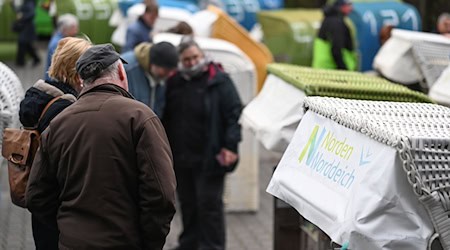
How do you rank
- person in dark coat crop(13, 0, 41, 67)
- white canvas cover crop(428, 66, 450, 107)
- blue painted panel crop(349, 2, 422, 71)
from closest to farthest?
white canvas cover crop(428, 66, 450, 107) → blue painted panel crop(349, 2, 422, 71) → person in dark coat crop(13, 0, 41, 67)

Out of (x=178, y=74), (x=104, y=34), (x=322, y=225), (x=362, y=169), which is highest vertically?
(x=362, y=169)

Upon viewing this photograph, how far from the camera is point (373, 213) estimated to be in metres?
3.90

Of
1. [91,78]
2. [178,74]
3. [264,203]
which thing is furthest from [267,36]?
[91,78]

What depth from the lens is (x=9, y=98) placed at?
243 inches

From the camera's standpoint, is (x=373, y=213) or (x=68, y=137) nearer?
(x=373, y=213)

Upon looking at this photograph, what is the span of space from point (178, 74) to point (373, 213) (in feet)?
13.4

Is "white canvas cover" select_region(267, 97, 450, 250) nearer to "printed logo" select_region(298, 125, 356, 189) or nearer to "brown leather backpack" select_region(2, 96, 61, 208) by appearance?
"printed logo" select_region(298, 125, 356, 189)

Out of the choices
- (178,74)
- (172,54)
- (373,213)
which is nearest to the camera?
(373,213)

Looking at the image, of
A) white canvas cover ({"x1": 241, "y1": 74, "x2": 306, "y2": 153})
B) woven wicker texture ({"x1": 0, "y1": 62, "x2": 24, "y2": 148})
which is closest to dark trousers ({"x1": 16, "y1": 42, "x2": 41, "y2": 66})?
woven wicker texture ({"x1": 0, "y1": 62, "x2": 24, "y2": 148})

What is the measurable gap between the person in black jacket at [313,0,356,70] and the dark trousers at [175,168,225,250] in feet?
15.2

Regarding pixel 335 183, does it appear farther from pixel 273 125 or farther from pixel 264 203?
pixel 264 203

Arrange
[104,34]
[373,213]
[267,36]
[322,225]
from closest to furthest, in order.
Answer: [373,213] → [322,225] → [267,36] → [104,34]

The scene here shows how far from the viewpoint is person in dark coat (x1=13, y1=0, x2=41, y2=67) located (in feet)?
60.4

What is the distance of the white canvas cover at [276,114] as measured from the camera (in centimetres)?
592
